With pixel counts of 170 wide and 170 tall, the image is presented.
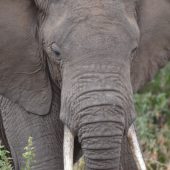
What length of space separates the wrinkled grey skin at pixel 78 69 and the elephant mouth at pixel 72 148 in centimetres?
11

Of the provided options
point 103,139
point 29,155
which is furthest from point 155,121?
point 103,139

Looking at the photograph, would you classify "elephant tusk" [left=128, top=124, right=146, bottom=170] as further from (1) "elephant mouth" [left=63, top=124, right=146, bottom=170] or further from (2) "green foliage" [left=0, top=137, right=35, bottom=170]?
(2) "green foliage" [left=0, top=137, right=35, bottom=170]

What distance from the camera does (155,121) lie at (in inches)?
466

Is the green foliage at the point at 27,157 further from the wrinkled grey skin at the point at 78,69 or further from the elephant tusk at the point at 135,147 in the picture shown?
the elephant tusk at the point at 135,147

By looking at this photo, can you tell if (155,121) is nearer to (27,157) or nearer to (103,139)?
(27,157)

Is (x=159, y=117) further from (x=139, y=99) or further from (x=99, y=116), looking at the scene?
(x=99, y=116)

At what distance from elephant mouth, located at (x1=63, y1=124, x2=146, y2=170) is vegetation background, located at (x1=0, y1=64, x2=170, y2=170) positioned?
6.79ft

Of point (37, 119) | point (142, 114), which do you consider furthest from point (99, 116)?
point (142, 114)

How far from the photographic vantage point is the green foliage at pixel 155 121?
34.2ft

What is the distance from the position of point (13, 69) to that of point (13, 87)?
12cm

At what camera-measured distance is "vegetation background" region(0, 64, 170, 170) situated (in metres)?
10.4

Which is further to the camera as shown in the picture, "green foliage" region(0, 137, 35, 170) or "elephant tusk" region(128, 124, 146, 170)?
"elephant tusk" region(128, 124, 146, 170)

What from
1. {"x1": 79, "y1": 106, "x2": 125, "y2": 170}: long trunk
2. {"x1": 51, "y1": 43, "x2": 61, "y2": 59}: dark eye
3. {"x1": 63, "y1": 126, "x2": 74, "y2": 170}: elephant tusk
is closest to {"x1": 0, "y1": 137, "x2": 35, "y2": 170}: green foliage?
{"x1": 63, "y1": 126, "x2": 74, "y2": 170}: elephant tusk

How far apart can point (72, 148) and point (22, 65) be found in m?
0.75
